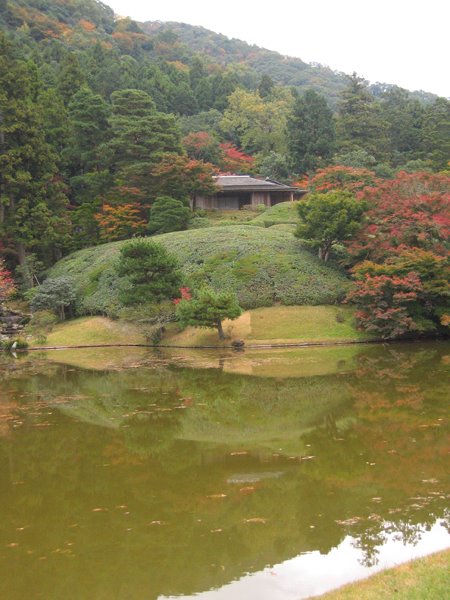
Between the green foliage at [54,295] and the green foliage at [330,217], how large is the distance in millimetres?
12573

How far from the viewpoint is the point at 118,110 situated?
42.0 meters

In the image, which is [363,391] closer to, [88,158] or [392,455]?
[392,455]

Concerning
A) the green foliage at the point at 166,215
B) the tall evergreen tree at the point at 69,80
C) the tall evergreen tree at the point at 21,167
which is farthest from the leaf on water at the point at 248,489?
the tall evergreen tree at the point at 69,80

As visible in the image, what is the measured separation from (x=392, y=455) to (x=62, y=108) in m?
39.5

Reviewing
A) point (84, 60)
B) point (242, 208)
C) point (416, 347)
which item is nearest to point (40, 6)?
point (84, 60)

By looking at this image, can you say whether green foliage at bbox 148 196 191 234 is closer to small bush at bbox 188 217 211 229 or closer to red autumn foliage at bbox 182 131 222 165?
small bush at bbox 188 217 211 229

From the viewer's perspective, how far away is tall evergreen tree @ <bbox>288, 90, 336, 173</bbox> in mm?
49375

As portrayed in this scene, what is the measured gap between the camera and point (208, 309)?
23.4m

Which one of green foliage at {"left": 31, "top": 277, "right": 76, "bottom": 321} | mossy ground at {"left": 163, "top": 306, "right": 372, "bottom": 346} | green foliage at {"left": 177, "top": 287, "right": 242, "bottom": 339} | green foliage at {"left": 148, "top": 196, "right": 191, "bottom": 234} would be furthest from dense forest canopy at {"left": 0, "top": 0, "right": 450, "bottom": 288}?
green foliage at {"left": 177, "top": 287, "right": 242, "bottom": 339}

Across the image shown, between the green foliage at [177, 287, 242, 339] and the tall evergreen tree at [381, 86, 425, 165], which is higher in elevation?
the tall evergreen tree at [381, 86, 425, 165]

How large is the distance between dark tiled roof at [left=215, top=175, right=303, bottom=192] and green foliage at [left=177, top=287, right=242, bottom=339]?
2055 cm

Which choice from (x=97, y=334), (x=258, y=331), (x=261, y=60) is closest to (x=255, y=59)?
(x=261, y=60)

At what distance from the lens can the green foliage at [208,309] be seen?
76.9 feet

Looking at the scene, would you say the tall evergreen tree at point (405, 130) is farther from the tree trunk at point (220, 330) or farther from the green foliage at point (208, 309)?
the green foliage at point (208, 309)
